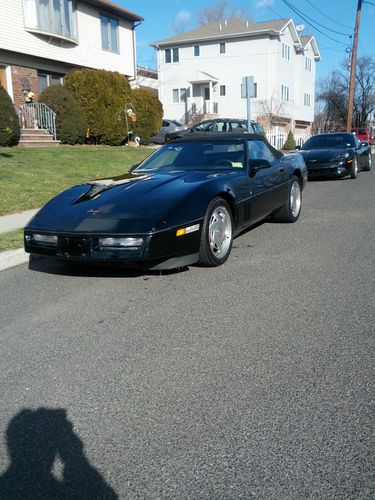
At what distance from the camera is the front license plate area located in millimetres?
4609

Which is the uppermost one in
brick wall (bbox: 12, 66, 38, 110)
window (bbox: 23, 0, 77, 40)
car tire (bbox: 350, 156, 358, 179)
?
window (bbox: 23, 0, 77, 40)

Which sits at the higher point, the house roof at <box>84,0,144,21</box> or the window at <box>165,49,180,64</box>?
the window at <box>165,49,180,64</box>

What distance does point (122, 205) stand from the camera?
4.93m

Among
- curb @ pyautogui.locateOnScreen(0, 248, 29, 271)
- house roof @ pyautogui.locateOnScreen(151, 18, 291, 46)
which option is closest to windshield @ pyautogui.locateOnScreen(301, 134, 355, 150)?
curb @ pyautogui.locateOnScreen(0, 248, 29, 271)

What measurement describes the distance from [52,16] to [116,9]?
5.05 metres

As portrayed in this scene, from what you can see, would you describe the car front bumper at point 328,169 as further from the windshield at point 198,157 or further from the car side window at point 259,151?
the windshield at point 198,157

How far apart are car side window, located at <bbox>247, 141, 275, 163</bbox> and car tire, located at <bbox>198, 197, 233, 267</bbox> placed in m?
1.26

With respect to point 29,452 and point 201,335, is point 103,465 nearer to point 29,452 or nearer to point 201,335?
point 29,452

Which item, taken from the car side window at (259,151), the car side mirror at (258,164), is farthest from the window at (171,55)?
the car side mirror at (258,164)

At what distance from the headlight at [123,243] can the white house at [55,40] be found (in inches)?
693

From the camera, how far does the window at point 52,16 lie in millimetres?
20344

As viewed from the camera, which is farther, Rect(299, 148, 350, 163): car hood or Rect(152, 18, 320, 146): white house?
Rect(152, 18, 320, 146): white house

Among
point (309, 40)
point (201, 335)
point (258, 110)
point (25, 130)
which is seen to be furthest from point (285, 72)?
point (201, 335)

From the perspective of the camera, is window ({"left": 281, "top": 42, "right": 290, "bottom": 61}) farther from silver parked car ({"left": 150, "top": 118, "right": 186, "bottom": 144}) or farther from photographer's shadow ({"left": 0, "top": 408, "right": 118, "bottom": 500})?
photographer's shadow ({"left": 0, "top": 408, "right": 118, "bottom": 500})
